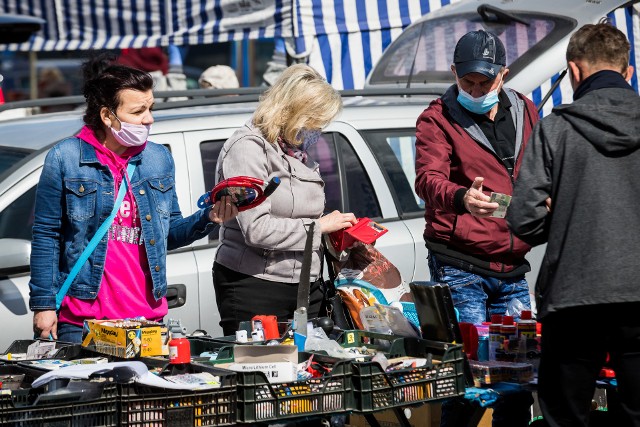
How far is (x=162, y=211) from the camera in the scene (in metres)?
4.80

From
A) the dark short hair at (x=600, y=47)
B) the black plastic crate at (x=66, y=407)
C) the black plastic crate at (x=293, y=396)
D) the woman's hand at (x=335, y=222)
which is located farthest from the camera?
the woman's hand at (x=335, y=222)

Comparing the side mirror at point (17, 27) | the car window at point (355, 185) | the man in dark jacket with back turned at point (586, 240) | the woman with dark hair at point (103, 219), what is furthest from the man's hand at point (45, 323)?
the side mirror at point (17, 27)

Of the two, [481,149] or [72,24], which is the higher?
[72,24]

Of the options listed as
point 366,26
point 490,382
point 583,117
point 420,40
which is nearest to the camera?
point 583,117

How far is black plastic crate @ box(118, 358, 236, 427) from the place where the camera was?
11.8 ft

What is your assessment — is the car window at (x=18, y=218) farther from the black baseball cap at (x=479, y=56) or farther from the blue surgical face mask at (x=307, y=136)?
the black baseball cap at (x=479, y=56)

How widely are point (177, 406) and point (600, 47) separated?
1.99m

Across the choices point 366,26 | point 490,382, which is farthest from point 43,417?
point 366,26

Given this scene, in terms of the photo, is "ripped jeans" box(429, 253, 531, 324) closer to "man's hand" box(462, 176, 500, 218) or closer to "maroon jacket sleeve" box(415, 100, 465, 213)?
"maroon jacket sleeve" box(415, 100, 465, 213)

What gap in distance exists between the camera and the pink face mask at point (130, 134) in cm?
460

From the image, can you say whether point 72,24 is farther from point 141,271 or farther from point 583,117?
point 583,117

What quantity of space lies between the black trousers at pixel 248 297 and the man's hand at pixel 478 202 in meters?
0.86

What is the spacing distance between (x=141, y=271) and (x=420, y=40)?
483cm

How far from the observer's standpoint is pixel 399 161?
6.94 m
